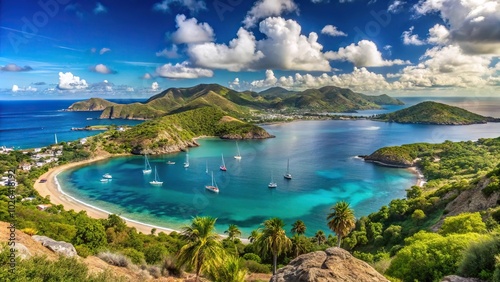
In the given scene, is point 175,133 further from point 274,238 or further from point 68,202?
point 274,238

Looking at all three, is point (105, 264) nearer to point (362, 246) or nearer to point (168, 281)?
point (168, 281)

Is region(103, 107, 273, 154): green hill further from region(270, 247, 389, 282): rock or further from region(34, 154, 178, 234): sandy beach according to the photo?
region(270, 247, 389, 282): rock

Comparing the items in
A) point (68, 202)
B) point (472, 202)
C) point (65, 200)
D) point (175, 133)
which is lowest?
point (68, 202)

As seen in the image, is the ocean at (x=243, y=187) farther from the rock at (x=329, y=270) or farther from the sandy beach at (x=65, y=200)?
the rock at (x=329, y=270)

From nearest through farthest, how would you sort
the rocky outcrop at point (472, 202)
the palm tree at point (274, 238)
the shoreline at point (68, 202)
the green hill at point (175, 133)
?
1. the palm tree at point (274, 238)
2. the rocky outcrop at point (472, 202)
3. the shoreline at point (68, 202)
4. the green hill at point (175, 133)

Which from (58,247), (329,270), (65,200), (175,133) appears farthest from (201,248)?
(175,133)

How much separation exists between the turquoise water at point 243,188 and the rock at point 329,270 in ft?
135

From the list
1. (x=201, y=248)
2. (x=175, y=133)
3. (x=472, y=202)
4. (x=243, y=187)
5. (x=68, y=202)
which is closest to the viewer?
(x=201, y=248)

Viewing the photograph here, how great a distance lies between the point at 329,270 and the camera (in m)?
9.51

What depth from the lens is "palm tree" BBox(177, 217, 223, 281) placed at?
16.1m

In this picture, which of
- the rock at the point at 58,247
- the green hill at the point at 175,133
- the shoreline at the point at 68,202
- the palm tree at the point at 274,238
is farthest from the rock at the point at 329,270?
the green hill at the point at 175,133

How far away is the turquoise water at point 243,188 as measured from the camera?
189 feet

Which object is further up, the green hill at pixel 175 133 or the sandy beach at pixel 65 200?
the green hill at pixel 175 133

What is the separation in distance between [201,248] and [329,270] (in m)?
8.81
